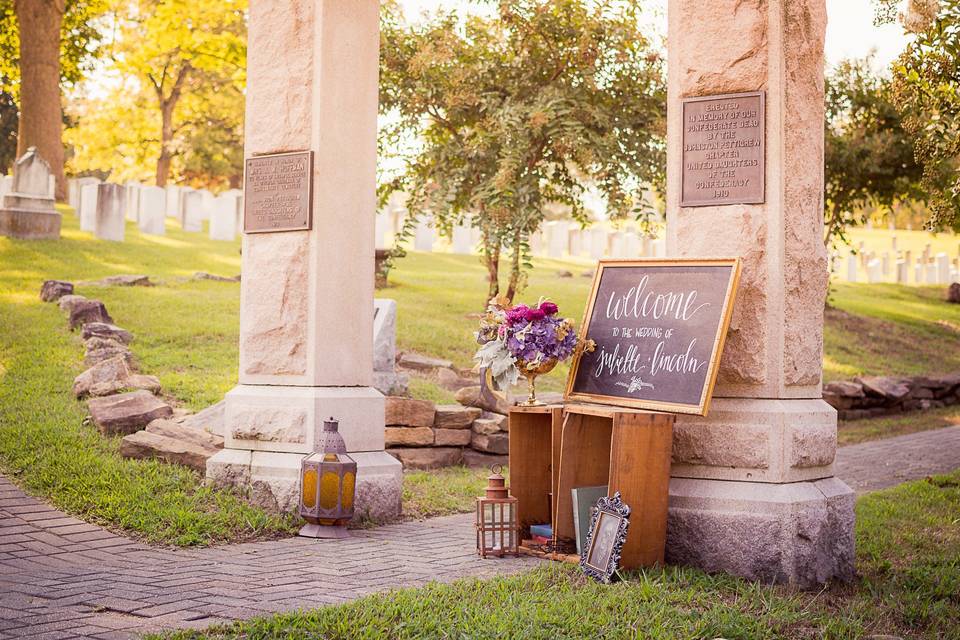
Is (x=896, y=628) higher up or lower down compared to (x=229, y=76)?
lower down

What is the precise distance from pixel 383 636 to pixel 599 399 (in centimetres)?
226

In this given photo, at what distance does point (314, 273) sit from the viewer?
23.4 ft

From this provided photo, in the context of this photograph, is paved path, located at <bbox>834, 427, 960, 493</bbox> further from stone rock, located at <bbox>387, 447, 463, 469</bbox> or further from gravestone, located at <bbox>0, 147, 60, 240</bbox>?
gravestone, located at <bbox>0, 147, 60, 240</bbox>

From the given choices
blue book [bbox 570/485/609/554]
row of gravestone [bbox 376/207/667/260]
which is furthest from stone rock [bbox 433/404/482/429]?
row of gravestone [bbox 376/207/667/260]

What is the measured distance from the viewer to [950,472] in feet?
30.6

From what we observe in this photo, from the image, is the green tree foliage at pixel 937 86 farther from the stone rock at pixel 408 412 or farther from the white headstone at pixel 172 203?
the white headstone at pixel 172 203

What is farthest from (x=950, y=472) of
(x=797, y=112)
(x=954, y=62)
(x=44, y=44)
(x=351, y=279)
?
(x=44, y=44)

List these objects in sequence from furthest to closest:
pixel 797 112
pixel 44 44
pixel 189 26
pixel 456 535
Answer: pixel 189 26
pixel 44 44
pixel 456 535
pixel 797 112

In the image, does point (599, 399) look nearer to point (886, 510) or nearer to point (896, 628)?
point (896, 628)

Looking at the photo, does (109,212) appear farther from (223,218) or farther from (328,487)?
(328,487)

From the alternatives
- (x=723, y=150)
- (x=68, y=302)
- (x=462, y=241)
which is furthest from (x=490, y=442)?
(x=462, y=241)

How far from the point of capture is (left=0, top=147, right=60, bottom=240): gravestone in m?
18.2

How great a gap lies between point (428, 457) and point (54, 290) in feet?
23.1

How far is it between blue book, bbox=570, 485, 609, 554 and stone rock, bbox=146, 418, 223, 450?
3417 millimetres
